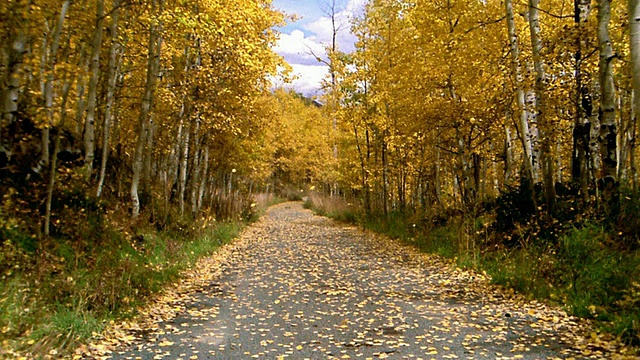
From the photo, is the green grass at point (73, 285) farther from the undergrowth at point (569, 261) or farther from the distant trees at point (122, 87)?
the undergrowth at point (569, 261)

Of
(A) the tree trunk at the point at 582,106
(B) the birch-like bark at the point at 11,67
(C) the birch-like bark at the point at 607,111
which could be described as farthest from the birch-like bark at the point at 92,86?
(A) the tree trunk at the point at 582,106

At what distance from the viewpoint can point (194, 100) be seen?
1355 centimetres

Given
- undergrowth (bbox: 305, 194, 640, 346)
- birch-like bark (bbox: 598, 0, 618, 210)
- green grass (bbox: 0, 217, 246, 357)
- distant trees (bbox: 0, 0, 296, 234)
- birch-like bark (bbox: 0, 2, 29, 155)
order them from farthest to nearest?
distant trees (bbox: 0, 0, 296, 234)
birch-like bark (bbox: 598, 0, 618, 210)
birch-like bark (bbox: 0, 2, 29, 155)
undergrowth (bbox: 305, 194, 640, 346)
green grass (bbox: 0, 217, 246, 357)

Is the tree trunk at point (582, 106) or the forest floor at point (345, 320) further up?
the tree trunk at point (582, 106)

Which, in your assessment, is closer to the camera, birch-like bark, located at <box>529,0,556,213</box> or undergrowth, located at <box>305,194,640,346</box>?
undergrowth, located at <box>305,194,640,346</box>

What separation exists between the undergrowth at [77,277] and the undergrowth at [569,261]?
5726 millimetres

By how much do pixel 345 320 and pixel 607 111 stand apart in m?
5.21

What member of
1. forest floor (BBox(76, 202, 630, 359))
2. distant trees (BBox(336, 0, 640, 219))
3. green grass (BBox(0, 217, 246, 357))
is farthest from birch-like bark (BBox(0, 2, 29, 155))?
distant trees (BBox(336, 0, 640, 219))

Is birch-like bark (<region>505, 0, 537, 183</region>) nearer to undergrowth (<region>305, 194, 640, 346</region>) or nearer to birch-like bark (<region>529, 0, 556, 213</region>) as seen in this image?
birch-like bark (<region>529, 0, 556, 213</region>)

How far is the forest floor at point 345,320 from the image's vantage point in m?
4.83

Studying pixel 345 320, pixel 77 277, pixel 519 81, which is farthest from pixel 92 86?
pixel 519 81

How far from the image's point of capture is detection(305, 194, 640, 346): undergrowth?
219 inches

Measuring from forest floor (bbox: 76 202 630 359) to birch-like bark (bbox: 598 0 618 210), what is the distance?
7.99 ft

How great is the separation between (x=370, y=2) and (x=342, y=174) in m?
9.38
